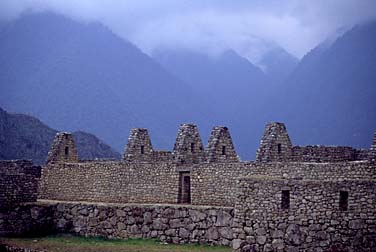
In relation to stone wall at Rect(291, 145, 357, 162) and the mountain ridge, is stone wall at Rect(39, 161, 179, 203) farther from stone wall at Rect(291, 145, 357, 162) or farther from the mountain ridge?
the mountain ridge

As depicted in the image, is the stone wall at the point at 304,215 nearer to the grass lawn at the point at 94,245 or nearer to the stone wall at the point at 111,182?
the grass lawn at the point at 94,245

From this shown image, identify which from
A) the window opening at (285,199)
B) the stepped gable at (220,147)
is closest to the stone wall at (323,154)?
the stepped gable at (220,147)

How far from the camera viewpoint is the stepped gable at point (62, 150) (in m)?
35.6

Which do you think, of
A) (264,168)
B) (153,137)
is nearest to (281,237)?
(264,168)

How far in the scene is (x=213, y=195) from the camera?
90.9 feet

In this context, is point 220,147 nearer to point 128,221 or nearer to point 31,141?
point 128,221

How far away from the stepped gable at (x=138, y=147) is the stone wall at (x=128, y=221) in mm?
3942

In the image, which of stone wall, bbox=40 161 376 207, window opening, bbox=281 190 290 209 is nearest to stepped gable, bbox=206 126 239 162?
stone wall, bbox=40 161 376 207

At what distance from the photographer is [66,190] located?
3331 centimetres

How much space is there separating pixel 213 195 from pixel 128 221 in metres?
3.40

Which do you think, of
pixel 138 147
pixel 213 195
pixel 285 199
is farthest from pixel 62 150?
pixel 285 199

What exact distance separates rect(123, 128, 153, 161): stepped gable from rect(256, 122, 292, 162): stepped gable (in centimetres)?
668

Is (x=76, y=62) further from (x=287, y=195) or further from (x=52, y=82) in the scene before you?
(x=287, y=195)

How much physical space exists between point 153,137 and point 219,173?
2982cm
